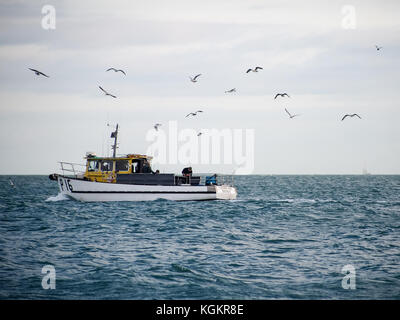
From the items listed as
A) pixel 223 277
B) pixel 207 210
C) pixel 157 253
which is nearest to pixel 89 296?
pixel 223 277

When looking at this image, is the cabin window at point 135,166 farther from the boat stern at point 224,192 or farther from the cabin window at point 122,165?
the boat stern at point 224,192

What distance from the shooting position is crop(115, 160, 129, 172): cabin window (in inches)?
1391

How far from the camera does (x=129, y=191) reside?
34.6 m

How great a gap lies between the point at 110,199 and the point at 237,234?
603 inches

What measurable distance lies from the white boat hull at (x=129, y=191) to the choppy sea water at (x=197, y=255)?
16.3 ft

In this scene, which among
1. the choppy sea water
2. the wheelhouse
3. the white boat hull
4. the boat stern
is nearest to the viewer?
the choppy sea water

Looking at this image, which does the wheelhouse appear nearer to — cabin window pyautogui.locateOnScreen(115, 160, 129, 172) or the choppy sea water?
cabin window pyautogui.locateOnScreen(115, 160, 129, 172)

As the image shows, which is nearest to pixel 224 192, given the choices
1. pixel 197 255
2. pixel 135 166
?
pixel 135 166

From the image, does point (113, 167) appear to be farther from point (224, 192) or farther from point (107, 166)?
point (224, 192)

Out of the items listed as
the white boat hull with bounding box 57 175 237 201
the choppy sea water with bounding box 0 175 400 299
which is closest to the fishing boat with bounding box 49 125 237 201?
the white boat hull with bounding box 57 175 237 201

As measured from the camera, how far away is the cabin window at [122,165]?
116ft

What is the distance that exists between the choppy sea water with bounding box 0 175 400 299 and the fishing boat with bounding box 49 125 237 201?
16.5 ft

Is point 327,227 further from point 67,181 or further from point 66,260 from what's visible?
point 67,181
